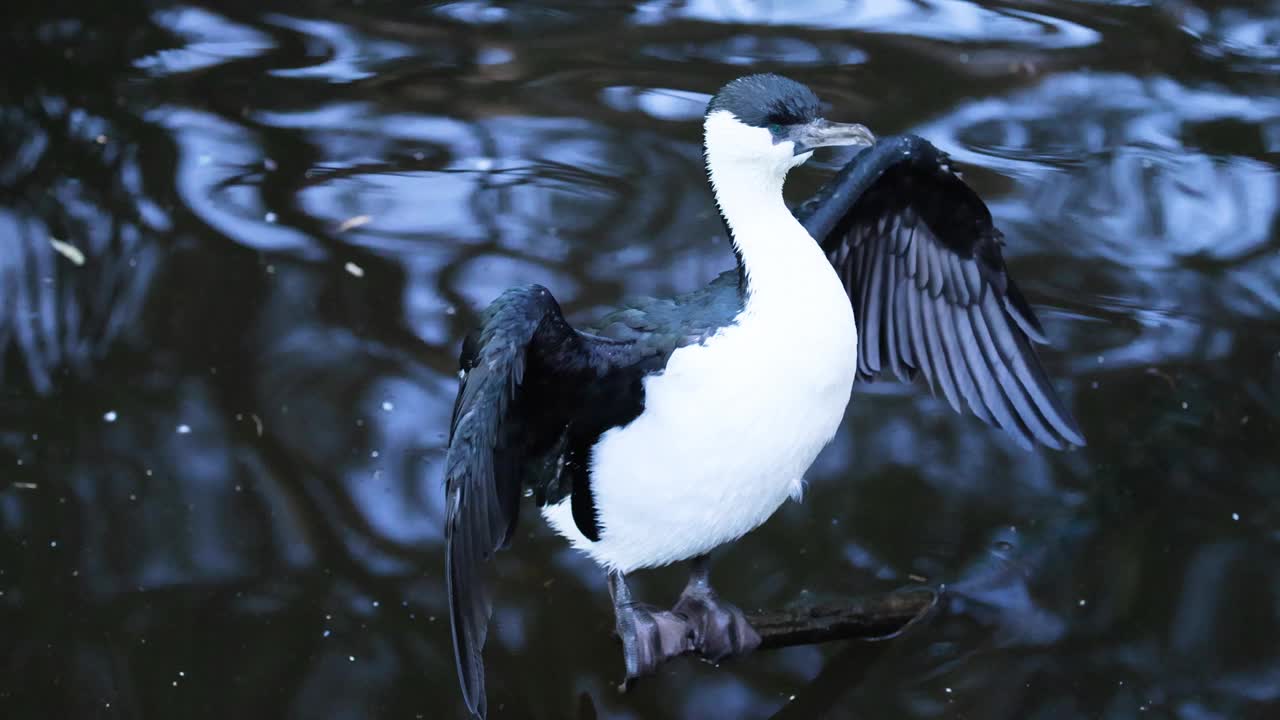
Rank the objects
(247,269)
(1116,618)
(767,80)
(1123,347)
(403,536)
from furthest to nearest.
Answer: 1. (247,269)
2. (1123,347)
3. (403,536)
4. (1116,618)
5. (767,80)

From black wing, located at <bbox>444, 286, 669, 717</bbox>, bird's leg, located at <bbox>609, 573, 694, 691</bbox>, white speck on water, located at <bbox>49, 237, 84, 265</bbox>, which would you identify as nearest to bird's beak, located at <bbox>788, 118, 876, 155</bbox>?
black wing, located at <bbox>444, 286, 669, 717</bbox>

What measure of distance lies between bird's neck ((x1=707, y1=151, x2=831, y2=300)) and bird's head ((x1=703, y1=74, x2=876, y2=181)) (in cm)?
3

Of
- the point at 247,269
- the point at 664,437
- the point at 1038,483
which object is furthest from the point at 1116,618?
the point at 247,269

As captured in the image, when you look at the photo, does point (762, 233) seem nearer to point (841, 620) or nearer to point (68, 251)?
point (841, 620)

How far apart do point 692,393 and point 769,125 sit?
14.3 inches

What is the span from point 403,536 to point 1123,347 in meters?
1.52

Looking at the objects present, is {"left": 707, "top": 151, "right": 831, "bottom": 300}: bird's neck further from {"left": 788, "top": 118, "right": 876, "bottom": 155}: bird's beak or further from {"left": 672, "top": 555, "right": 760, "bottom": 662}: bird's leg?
{"left": 672, "top": 555, "right": 760, "bottom": 662}: bird's leg

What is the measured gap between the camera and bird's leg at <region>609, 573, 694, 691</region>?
7.39ft

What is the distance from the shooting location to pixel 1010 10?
4184mm

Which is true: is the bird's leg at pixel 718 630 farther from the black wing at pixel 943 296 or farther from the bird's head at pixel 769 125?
the bird's head at pixel 769 125

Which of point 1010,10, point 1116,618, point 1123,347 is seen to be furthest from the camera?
point 1010,10

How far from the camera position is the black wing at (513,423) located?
187cm

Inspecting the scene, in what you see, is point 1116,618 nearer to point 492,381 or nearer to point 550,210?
point 492,381

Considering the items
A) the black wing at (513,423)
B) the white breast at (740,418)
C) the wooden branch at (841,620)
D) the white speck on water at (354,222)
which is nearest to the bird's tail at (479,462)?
the black wing at (513,423)
